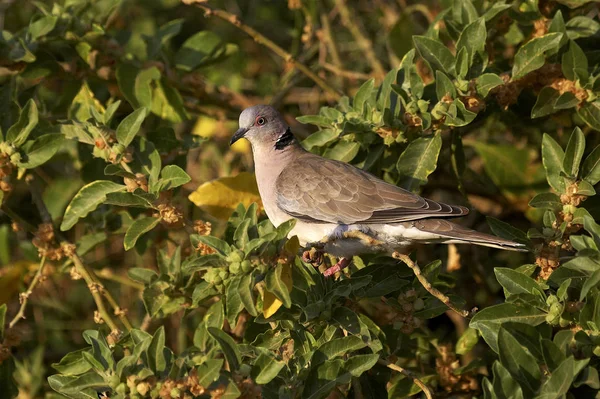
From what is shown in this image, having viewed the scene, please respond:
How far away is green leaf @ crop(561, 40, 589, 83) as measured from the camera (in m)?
3.56

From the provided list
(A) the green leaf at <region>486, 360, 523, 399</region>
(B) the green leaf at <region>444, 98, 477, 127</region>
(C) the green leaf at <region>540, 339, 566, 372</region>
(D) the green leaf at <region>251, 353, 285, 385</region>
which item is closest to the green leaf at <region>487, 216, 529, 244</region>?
(B) the green leaf at <region>444, 98, 477, 127</region>

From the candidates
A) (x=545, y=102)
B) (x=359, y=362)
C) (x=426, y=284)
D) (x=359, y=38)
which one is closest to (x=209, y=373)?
(x=359, y=362)

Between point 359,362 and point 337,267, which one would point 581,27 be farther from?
point 359,362

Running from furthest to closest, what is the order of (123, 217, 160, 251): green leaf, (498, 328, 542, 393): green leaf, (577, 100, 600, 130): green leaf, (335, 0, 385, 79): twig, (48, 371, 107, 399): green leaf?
(335, 0, 385, 79): twig → (577, 100, 600, 130): green leaf → (123, 217, 160, 251): green leaf → (48, 371, 107, 399): green leaf → (498, 328, 542, 393): green leaf

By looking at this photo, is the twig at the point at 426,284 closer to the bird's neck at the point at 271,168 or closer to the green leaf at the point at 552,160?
the green leaf at the point at 552,160

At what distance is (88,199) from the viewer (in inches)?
138

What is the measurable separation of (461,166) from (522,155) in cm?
82

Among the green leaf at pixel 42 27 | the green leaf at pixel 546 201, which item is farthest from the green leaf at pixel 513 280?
the green leaf at pixel 42 27

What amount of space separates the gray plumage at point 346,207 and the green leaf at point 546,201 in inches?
16.0

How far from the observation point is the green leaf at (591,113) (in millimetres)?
3586

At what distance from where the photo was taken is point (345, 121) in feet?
11.9

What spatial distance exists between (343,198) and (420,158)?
553mm

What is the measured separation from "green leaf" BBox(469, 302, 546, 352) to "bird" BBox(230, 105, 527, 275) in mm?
753

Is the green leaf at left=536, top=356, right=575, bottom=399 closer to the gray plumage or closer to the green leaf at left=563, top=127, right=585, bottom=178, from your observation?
the green leaf at left=563, top=127, right=585, bottom=178
